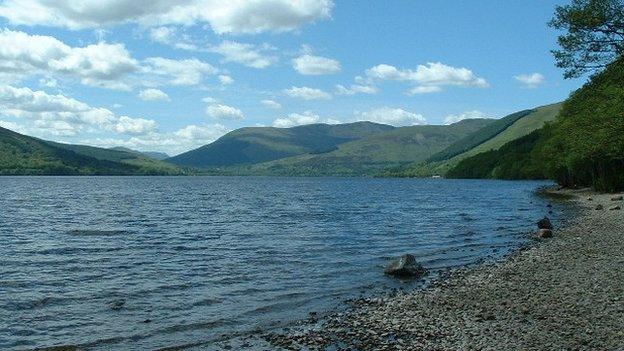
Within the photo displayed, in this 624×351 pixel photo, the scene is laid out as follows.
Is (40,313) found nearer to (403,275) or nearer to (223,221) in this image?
(403,275)

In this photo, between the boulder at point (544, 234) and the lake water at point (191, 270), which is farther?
the boulder at point (544, 234)

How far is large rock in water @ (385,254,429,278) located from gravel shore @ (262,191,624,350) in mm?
2012

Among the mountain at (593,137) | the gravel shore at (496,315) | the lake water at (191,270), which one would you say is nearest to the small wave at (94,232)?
the lake water at (191,270)

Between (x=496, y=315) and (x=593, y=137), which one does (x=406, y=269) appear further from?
(x=593, y=137)

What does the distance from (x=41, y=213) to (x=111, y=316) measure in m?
67.7

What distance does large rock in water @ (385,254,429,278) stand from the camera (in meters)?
32.2

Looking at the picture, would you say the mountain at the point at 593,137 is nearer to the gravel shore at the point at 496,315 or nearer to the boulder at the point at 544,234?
the boulder at the point at 544,234

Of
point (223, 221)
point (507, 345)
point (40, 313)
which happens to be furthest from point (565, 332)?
point (223, 221)

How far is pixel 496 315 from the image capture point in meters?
21.2

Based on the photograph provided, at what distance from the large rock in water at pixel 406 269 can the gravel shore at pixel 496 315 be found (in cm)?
201

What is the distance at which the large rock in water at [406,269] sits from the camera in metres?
32.2

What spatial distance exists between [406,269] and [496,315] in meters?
11.2

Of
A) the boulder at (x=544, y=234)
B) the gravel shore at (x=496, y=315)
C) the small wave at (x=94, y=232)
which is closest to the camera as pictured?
the gravel shore at (x=496, y=315)

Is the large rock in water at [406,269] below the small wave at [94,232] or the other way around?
below
